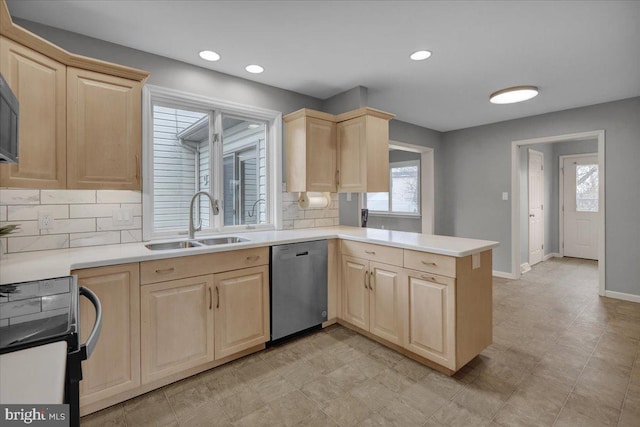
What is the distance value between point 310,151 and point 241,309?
5.55 feet

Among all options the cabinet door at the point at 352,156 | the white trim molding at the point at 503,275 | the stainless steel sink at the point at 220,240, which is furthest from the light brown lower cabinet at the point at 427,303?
the white trim molding at the point at 503,275

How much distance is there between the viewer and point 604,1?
192 cm

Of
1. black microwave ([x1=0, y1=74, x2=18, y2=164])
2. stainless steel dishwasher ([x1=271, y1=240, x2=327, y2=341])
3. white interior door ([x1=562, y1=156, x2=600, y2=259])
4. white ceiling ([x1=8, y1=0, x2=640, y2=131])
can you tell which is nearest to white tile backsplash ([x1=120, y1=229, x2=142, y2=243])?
stainless steel dishwasher ([x1=271, y1=240, x2=327, y2=341])

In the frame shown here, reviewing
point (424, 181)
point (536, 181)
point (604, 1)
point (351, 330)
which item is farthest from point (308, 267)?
point (536, 181)

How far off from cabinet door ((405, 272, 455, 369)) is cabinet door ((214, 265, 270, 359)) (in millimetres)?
1148

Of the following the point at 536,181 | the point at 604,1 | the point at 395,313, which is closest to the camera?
the point at 604,1

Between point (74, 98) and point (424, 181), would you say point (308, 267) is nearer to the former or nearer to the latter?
point (74, 98)

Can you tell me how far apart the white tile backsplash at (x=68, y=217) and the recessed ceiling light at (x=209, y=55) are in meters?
1.28

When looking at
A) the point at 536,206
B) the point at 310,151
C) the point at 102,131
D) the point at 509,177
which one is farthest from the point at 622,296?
the point at 102,131

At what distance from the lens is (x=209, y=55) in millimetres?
2604

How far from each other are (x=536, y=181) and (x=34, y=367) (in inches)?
269

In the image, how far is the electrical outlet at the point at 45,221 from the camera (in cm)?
207

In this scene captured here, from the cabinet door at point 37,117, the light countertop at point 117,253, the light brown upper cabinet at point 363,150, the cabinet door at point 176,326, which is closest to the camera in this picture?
the light countertop at point 117,253

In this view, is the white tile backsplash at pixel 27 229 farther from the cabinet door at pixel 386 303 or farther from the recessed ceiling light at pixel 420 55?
the recessed ceiling light at pixel 420 55
